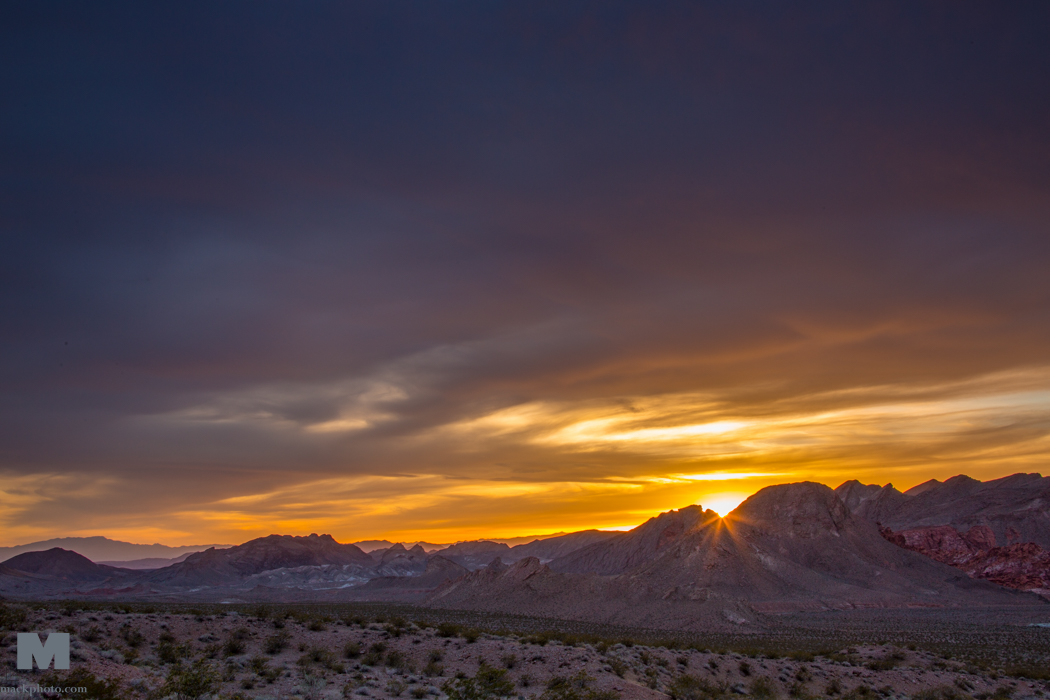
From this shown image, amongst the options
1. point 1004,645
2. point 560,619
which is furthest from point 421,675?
point 560,619

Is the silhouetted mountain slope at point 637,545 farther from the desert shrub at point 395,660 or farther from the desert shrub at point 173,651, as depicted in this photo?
the desert shrub at point 173,651

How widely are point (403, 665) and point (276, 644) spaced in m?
5.39

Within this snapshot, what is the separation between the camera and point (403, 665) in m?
24.1

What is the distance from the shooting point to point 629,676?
81.0ft

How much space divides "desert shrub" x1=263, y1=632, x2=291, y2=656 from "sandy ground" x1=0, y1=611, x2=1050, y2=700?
0.07 meters

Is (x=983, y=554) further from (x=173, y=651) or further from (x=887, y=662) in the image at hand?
(x=173, y=651)

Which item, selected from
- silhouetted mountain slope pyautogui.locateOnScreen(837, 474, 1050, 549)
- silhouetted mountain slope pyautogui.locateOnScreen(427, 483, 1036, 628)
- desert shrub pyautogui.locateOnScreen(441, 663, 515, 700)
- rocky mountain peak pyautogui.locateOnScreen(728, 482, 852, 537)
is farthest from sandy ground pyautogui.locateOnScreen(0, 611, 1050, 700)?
silhouetted mountain slope pyautogui.locateOnScreen(837, 474, 1050, 549)

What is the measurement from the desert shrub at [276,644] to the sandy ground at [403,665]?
0.23ft

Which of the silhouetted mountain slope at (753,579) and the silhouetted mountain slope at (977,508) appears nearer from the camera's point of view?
the silhouetted mountain slope at (753,579)

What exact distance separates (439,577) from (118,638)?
186m

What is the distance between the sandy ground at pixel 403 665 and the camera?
19406 mm

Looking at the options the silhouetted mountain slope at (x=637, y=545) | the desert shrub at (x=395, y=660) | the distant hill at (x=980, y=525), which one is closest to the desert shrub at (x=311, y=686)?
the desert shrub at (x=395, y=660)

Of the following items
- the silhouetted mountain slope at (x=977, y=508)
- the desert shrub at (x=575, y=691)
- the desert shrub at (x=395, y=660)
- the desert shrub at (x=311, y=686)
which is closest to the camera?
the desert shrub at (x=575, y=691)

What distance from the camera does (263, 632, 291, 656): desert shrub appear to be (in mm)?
24828
